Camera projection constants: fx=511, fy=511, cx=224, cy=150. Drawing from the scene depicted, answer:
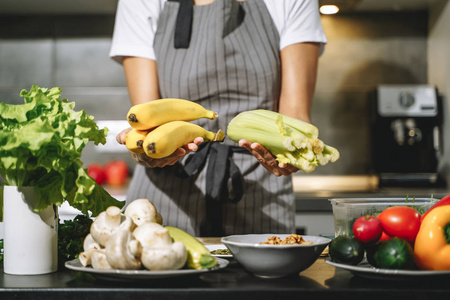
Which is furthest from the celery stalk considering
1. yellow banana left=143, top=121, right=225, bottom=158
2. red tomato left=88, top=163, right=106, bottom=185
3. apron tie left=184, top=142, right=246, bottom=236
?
red tomato left=88, top=163, right=106, bottom=185

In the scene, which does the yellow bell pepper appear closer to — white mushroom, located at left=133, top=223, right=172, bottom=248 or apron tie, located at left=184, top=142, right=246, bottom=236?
white mushroom, located at left=133, top=223, right=172, bottom=248

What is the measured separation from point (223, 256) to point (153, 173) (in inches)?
26.4

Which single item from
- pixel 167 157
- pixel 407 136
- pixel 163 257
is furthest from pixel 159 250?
pixel 407 136

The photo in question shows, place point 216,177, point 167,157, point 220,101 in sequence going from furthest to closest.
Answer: point 220,101
point 216,177
point 167,157

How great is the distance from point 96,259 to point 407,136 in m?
2.33

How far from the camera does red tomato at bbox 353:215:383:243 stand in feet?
2.85

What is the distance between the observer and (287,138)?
3.24 ft

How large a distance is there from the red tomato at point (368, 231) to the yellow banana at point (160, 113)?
0.45 meters

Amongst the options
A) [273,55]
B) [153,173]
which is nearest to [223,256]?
[153,173]

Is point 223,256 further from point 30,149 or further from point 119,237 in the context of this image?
point 30,149

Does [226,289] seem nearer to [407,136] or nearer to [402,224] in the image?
[402,224]

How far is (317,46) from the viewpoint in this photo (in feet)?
5.52

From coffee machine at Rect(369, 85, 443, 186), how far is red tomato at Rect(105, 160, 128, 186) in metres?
1.52

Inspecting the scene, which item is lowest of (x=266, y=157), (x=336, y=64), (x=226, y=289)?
(x=226, y=289)
